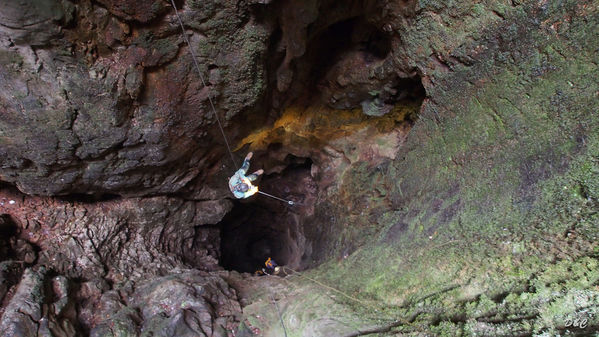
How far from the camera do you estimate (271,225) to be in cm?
977

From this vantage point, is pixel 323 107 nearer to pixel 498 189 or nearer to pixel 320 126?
pixel 320 126

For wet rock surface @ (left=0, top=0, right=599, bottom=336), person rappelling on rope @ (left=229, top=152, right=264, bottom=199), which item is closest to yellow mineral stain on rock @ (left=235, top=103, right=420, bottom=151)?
wet rock surface @ (left=0, top=0, right=599, bottom=336)

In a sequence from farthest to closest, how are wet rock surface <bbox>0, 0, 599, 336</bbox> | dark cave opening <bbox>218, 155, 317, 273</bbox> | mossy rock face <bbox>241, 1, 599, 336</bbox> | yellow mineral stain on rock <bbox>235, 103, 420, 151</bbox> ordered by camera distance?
dark cave opening <bbox>218, 155, 317, 273</bbox>, yellow mineral stain on rock <bbox>235, 103, 420, 151</bbox>, wet rock surface <bbox>0, 0, 599, 336</bbox>, mossy rock face <bbox>241, 1, 599, 336</bbox>

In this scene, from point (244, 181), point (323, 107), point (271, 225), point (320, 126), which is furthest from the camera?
point (271, 225)

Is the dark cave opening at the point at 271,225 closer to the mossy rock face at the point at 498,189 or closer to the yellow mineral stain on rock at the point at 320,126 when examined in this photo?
the yellow mineral stain on rock at the point at 320,126

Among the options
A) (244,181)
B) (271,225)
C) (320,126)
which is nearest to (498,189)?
(244,181)

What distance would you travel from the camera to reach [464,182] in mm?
3791

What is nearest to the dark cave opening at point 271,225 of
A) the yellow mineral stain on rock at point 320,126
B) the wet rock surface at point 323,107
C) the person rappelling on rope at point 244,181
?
the yellow mineral stain on rock at point 320,126

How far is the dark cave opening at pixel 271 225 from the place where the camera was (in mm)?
8148

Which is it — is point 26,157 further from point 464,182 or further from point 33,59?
point 464,182

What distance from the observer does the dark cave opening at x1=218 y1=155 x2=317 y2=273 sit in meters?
8.15

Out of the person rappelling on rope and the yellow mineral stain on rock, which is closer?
the person rappelling on rope

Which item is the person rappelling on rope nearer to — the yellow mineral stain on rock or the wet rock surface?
the wet rock surface

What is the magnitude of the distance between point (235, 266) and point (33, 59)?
762 cm
